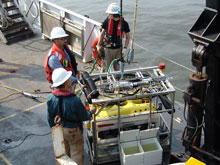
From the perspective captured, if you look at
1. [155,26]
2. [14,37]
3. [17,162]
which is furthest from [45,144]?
[155,26]

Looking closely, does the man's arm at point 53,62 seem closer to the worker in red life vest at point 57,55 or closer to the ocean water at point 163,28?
the worker in red life vest at point 57,55

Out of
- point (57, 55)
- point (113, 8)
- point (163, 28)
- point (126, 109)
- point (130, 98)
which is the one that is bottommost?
point (163, 28)

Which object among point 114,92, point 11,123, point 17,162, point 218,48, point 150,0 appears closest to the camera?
point 218,48

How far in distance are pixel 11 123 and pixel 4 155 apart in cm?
105

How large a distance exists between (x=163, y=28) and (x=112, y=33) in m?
9.53

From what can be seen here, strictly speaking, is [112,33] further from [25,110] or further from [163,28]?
[163,28]

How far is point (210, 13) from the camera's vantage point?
12.5 ft

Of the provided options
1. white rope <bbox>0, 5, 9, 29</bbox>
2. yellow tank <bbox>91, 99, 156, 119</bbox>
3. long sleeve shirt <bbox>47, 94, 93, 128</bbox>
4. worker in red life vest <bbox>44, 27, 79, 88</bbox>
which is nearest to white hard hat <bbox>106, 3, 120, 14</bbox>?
worker in red life vest <bbox>44, 27, 79, 88</bbox>

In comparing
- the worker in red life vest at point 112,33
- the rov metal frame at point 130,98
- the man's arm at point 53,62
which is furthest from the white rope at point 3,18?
the rov metal frame at point 130,98

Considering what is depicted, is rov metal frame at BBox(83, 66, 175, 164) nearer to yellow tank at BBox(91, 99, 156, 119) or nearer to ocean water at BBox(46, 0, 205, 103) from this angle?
yellow tank at BBox(91, 99, 156, 119)

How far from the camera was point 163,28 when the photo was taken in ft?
52.4

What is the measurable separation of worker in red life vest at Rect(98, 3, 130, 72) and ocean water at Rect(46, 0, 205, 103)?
3122 millimetres

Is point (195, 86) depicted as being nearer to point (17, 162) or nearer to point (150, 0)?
point (17, 162)

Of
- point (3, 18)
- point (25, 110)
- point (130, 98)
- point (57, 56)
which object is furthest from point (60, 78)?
point (3, 18)
